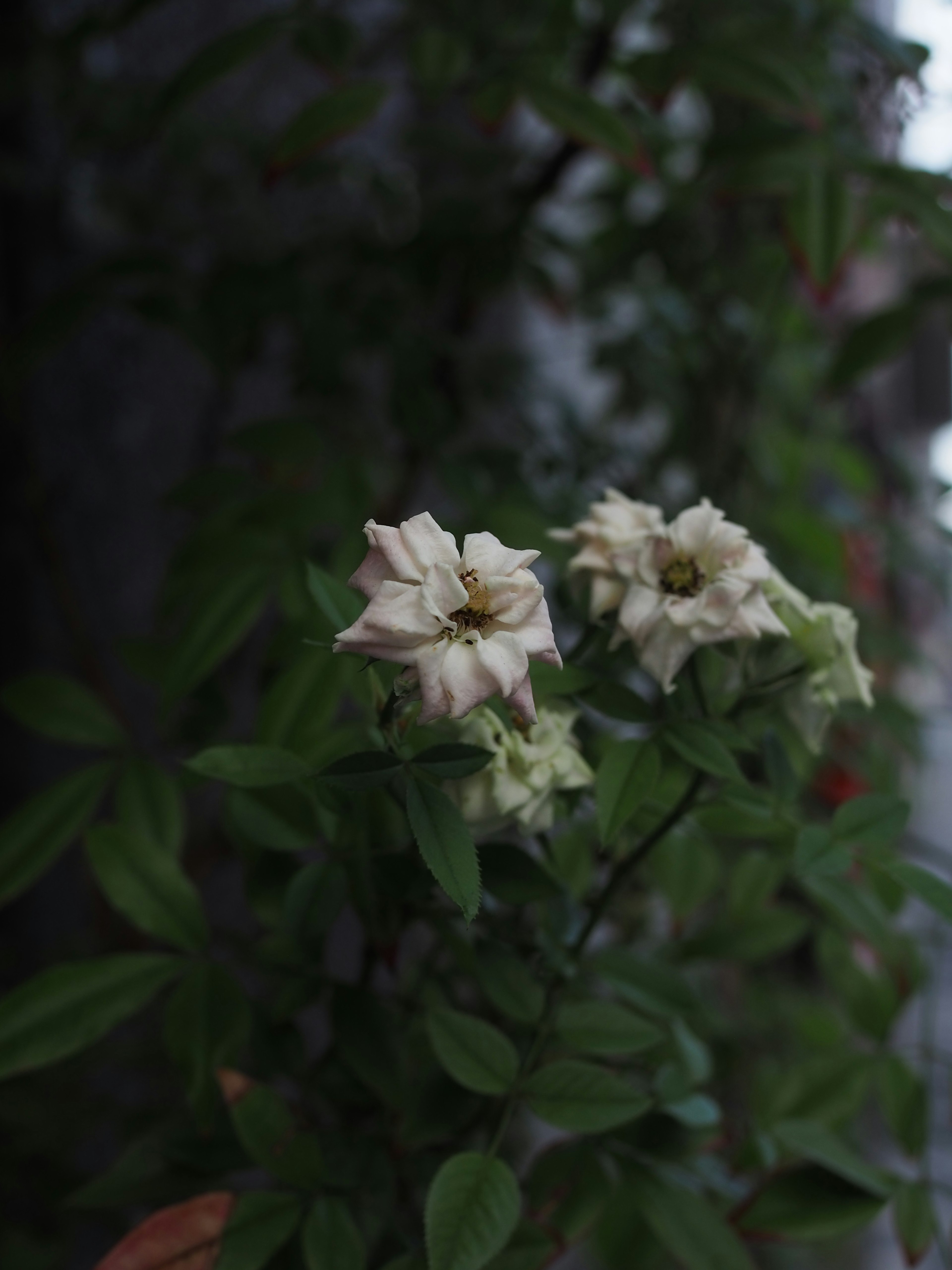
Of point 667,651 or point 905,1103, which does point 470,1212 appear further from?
point 905,1103

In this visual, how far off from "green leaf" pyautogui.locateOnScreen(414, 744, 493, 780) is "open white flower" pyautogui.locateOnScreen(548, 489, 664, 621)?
0.09 meters

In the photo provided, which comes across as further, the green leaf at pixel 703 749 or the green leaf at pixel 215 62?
the green leaf at pixel 215 62

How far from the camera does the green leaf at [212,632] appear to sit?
1.77 feet

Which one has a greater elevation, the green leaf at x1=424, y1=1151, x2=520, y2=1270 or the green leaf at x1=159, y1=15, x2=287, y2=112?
the green leaf at x1=159, y1=15, x2=287, y2=112

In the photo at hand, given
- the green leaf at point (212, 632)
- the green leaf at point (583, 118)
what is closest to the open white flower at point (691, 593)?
the green leaf at point (212, 632)

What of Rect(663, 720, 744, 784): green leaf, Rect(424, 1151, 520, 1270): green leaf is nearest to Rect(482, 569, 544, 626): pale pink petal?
Rect(663, 720, 744, 784): green leaf

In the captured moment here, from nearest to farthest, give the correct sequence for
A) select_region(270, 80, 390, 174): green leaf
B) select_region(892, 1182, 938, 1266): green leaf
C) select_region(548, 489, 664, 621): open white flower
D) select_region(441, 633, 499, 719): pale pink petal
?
select_region(441, 633, 499, 719): pale pink petal → select_region(548, 489, 664, 621): open white flower → select_region(892, 1182, 938, 1266): green leaf → select_region(270, 80, 390, 174): green leaf

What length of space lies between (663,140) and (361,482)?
0.56m

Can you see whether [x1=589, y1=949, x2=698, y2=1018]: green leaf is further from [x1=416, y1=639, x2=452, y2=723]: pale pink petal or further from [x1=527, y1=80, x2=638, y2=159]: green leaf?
[x1=527, y1=80, x2=638, y2=159]: green leaf

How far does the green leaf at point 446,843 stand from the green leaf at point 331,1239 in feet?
0.58

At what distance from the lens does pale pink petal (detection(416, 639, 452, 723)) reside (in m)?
0.31

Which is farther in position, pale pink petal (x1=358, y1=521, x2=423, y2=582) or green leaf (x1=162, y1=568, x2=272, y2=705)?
green leaf (x1=162, y1=568, x2=272, y2=705)

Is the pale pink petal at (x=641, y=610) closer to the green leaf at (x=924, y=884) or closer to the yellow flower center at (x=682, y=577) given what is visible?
the yellow flower center at (x=682, y=577)

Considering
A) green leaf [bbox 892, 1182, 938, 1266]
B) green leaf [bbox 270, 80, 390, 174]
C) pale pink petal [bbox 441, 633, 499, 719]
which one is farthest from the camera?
green leaf [bbox 270, 80, 390, 174]
